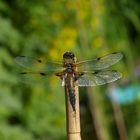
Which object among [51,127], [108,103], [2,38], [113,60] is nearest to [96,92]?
[108,103]

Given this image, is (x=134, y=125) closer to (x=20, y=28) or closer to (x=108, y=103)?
(x=108, y=103)

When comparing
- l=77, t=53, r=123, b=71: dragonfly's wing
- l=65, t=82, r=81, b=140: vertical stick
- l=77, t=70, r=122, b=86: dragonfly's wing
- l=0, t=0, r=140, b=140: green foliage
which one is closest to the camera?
l=65, t=82, r=81, b=140: vertical stick

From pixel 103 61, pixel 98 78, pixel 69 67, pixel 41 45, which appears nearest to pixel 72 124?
pixel 69 67

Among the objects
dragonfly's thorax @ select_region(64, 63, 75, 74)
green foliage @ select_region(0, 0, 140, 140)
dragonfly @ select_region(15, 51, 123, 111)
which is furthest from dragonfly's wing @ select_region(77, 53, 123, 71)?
green foliage @ select_region(0, 0, 140, 140)

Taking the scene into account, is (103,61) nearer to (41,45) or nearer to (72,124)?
(72,124)

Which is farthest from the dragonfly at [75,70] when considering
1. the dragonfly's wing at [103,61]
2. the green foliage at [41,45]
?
the green foliage at [41,45]

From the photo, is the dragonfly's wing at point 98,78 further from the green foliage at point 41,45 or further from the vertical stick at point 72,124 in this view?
the green foliage at point 41,45

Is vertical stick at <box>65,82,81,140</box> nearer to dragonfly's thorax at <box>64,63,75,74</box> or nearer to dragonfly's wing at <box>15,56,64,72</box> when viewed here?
dragonfly's thorax at <box>64,63,75,74</box>
